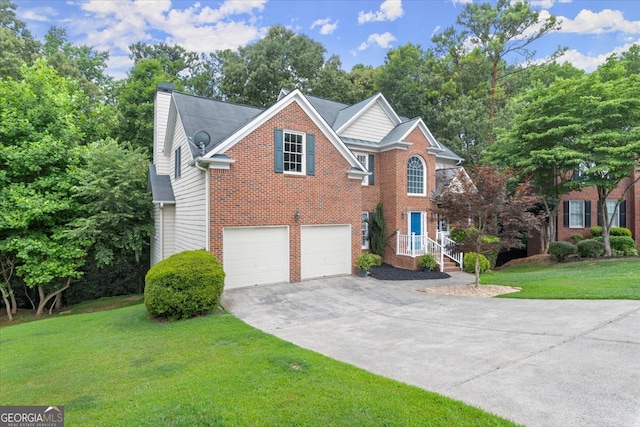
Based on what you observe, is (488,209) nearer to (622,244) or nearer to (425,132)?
(425,132)

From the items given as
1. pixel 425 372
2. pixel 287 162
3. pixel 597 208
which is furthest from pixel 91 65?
pixel 597 208

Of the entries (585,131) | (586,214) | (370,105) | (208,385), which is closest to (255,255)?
(208,385)

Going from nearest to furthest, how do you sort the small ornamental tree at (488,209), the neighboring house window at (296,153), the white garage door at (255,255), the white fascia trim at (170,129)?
the small ornamental tree at (488,209), the white garage door at (255,255), the neighboring house window at (296,153), the white fascia trim at (170,129)

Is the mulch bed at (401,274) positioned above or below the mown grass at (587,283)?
below

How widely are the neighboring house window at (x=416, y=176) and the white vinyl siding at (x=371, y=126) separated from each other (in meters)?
2.19

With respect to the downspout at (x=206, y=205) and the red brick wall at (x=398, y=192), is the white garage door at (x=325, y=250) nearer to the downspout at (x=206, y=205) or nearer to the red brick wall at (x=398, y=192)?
the red brick wall at (x=398, y=192)

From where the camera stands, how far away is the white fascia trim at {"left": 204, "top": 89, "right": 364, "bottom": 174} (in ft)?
35.4

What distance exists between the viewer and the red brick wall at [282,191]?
35.4ft

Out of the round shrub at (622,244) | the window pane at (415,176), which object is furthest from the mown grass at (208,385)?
the round shrub at (622,244)

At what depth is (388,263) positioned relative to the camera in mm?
15828

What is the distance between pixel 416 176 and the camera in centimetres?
1669

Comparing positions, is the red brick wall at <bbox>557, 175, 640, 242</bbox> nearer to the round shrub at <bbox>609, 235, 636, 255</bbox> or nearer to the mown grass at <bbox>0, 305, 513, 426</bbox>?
the round shrub at <bbox>609, 235, 636, 255</bbox>

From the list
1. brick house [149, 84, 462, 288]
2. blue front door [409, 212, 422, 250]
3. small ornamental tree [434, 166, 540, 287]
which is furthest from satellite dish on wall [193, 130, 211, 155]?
blue front door [409, 212, 422, 250]

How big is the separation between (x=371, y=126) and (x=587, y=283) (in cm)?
1103
